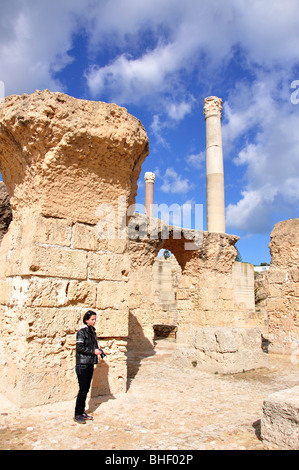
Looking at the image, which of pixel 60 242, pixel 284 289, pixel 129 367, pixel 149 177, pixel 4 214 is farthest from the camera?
pixel 149 177

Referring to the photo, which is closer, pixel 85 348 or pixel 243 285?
pixel 85 348

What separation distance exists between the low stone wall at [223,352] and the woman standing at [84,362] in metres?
3.34

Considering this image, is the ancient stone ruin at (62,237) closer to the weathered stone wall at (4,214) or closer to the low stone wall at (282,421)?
the weathered stone wall at (4,214)

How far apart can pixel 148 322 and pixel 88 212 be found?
6.62 m

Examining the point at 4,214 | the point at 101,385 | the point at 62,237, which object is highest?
the point at 4,214

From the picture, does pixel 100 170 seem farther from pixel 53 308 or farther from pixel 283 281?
pixel 283 281

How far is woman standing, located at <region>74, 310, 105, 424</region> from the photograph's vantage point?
129 inches

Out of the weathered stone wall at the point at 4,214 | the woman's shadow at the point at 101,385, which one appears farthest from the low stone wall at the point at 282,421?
the weathered stone wall at the point at 4,214

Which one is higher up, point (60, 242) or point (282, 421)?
point (60, 242)

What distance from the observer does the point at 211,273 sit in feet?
37.0

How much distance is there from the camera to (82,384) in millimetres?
3348

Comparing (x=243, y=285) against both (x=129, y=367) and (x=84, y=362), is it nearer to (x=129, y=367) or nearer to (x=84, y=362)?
(x=129, y=367)

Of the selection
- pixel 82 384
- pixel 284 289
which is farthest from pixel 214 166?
pixel 82 384

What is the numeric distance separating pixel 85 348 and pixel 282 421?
72.9 inches
